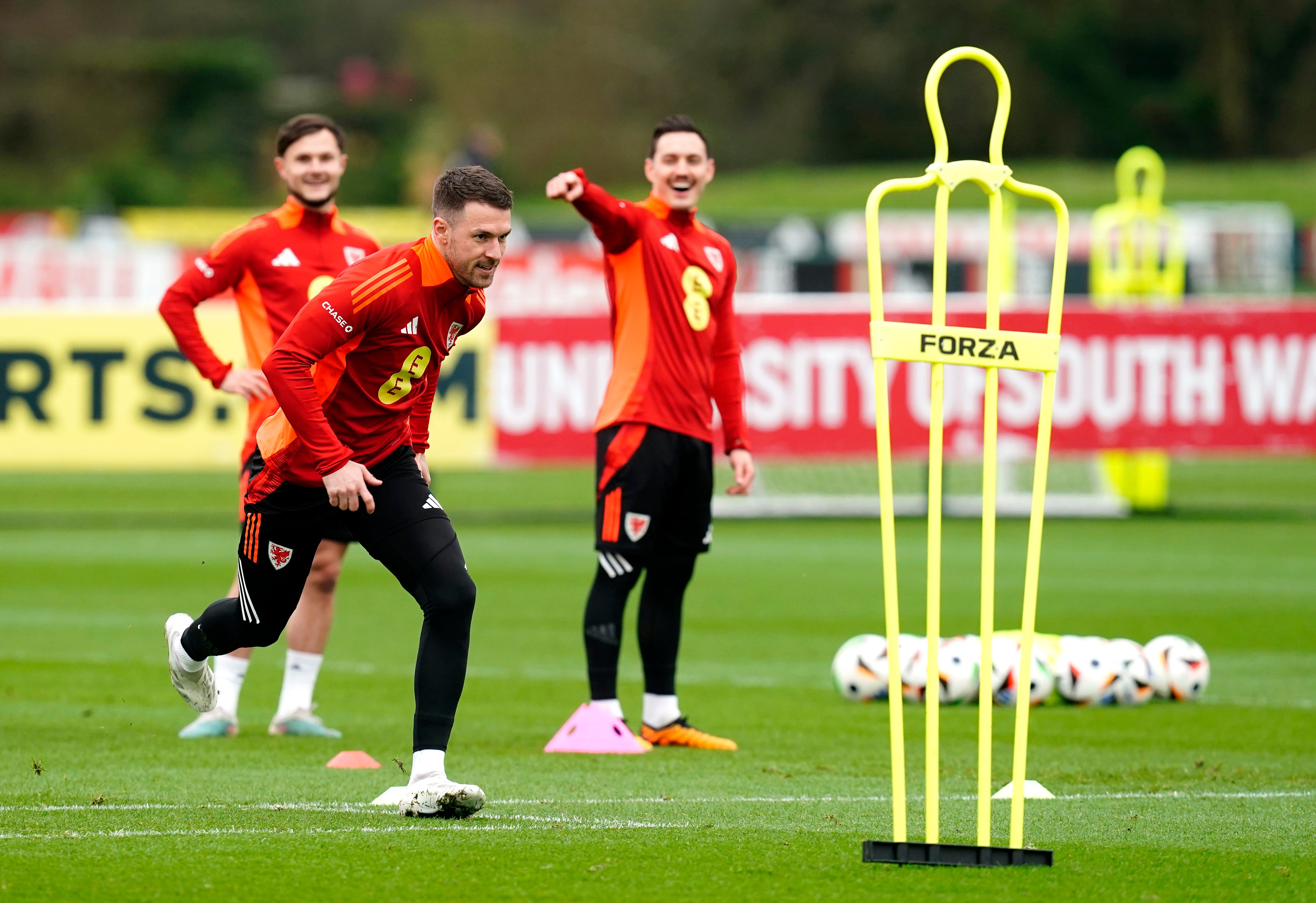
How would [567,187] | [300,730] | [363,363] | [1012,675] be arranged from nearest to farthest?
1. [363,363]
2. [567,187]
3. [300,730]
4. [1012,675]

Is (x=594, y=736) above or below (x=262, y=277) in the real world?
below

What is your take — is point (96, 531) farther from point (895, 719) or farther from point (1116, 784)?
point (895, 719)

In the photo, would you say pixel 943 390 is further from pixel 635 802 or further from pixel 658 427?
pixel 658 427

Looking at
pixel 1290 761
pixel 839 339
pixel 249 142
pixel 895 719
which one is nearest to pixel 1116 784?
pixel 1290 761

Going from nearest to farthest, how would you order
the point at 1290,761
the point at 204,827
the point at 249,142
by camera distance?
the point at 204,827 < the point at 1290,761 < the point at 249,142

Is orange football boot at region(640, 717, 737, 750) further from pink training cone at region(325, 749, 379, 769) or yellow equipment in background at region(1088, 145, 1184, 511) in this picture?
yellow equipment in background at region(1088, 145, 1184, 511)

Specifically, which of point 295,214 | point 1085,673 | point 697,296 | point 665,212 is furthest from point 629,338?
point 1085,673

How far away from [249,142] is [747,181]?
1935 centimetres

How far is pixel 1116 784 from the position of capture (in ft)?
22.7

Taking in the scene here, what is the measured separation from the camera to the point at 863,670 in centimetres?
903

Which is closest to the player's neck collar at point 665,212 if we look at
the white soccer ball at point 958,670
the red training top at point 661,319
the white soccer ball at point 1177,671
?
the red training top at point 661,319

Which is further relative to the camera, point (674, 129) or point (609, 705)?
point (674, 129)

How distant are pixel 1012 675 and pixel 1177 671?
2.84 ft

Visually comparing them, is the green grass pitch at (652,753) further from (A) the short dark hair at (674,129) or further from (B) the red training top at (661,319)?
(A) the short dark hair at (674,129)
